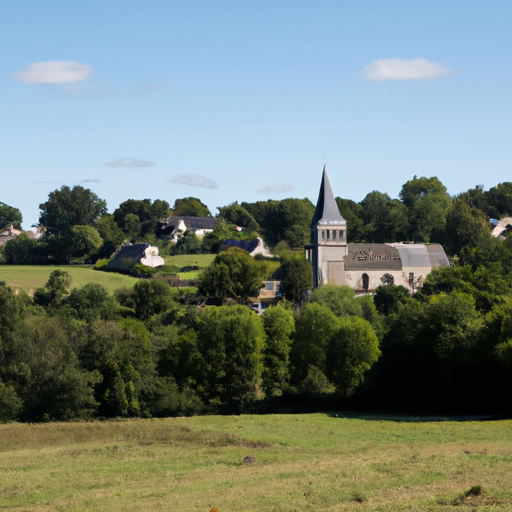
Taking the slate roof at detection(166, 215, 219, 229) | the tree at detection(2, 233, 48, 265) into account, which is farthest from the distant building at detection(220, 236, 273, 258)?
the tree at detection(2, 233, 48, 265)

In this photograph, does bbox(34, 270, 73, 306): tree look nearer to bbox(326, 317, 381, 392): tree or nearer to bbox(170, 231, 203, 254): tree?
bbox(326, 317, 381, 392): tree

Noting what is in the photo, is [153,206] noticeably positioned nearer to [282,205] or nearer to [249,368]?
[282,205]

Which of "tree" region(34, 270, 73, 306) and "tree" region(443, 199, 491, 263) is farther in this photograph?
"tree" region(443, 199, 491, 263)

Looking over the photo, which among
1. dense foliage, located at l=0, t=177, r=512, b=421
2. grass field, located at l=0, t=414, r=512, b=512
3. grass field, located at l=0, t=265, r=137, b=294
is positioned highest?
grass field, located at l=0, t=265, r=137, b=294

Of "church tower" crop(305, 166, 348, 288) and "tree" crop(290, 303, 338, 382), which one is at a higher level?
"church tower" crop(305, 166, 348, 288)

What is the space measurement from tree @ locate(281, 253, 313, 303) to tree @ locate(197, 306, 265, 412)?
29.2 metres

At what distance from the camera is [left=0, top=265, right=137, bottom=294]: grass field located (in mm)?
81625

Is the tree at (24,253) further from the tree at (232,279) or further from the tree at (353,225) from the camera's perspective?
the tree at (353,225)

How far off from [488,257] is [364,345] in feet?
107

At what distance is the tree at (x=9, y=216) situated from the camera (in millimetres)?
153250

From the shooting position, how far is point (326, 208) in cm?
8225

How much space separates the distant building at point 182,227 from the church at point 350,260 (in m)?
37.9

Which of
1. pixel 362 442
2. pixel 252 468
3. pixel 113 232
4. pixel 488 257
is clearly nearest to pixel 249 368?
pixel 362 442

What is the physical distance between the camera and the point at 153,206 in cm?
13088
